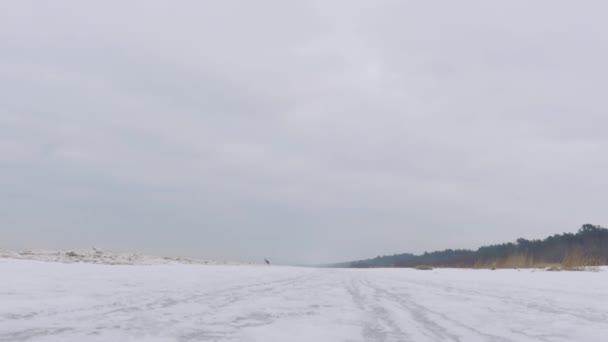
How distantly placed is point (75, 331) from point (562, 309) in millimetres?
3845

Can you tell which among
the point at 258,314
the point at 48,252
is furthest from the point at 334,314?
the point at 48,252

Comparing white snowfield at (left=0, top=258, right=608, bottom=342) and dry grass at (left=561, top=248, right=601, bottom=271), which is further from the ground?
dry grass at (left=561, top=248, right=601, bottom=271)

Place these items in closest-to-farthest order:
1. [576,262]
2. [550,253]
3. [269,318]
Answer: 1. [269,318]
2. [576,262]
3. [550,253]

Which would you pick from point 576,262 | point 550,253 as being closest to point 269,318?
point 576,262

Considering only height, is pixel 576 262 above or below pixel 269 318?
above

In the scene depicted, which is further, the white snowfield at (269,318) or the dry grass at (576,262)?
the dry grass at (576,262)

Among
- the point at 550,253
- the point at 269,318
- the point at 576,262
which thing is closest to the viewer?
the point at 269,318

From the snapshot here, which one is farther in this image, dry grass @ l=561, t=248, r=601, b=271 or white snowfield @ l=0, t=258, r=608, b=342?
dry grass @ l=561, t=248, r=601, b=271

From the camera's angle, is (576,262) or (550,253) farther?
(550,253)

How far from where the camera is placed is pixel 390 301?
13.8 feet

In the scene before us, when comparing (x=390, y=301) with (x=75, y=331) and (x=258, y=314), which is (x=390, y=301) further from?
(x=75, y=331)

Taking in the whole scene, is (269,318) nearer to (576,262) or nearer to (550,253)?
(576,262)

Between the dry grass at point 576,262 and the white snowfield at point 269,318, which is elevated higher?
the dry grass at point 576,262

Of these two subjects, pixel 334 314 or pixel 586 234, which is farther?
pixel 586 234
